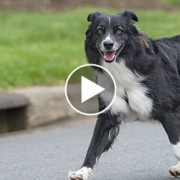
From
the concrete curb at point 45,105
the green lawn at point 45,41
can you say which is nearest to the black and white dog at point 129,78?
the concrete curb at point 45,105

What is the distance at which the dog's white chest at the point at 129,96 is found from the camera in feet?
21.4

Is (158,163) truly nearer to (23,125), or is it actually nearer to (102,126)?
(102,126)

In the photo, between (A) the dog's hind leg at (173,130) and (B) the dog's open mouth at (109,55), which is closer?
(B) the dog's open mouth at (109,55)

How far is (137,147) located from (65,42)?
253 inches

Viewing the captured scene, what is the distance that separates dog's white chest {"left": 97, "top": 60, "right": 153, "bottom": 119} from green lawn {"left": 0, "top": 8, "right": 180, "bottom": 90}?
5262 mm

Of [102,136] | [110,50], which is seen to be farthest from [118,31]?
[102,136]

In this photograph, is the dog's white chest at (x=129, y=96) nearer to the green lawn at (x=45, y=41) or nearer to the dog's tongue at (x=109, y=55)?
the dog's tongue at (x=109, y=55)

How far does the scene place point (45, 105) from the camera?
11391mm

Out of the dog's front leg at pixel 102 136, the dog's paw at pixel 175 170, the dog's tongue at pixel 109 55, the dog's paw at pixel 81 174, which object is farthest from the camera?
the dog's paw at pixel 175 170

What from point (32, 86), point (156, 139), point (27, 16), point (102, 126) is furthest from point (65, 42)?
point (102, 126)

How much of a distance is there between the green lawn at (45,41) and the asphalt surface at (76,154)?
1489mm

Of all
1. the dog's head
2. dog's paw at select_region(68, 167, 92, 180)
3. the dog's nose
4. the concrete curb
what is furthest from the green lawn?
the dog's nose

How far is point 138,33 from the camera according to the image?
6.48 meters

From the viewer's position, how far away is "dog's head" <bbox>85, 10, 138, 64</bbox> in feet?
20.6
